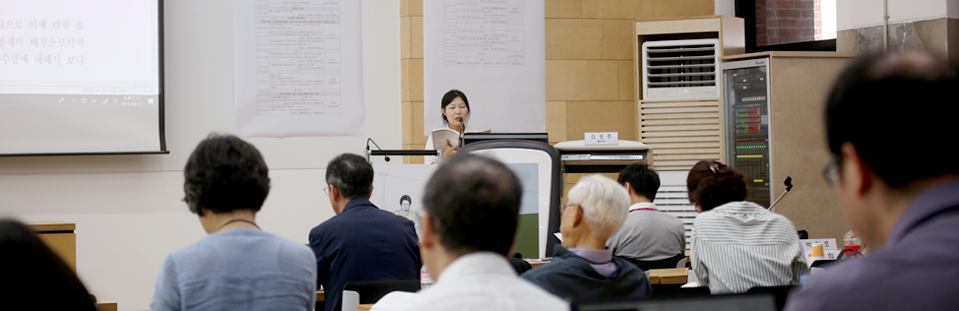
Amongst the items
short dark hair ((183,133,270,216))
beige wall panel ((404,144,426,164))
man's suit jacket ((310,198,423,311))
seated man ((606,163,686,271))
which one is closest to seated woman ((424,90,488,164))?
beige wall panel ((404,144,426,164))

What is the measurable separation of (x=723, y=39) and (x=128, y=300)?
4237mm

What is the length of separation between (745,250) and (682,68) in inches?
105

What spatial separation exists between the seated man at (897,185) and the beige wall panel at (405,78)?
14.1ft

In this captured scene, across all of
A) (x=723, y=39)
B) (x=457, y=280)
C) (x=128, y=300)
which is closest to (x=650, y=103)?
(x=723, y=39)

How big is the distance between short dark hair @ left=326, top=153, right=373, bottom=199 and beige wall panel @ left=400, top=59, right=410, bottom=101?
221 cm

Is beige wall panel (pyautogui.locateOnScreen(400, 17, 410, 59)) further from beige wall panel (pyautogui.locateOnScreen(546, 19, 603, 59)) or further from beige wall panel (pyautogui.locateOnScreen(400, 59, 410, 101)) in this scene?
beige wall panel (pyautogui.locateOnScreen(546, 19, 603, 59))

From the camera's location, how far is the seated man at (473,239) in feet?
3.04

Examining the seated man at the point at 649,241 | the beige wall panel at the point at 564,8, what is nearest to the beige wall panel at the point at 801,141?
the beige wall panel at the point at 564,8

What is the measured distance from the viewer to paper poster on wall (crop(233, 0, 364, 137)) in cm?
479

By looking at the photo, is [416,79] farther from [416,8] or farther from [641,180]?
[641,180]

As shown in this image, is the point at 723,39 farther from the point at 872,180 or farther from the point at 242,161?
the point at 872,180

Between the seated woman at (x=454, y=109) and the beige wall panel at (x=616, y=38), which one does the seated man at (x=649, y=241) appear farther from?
the beige wall panel at (x=616, y=38)

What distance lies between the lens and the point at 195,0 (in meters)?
4.71

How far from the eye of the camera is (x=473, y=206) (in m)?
0.95
